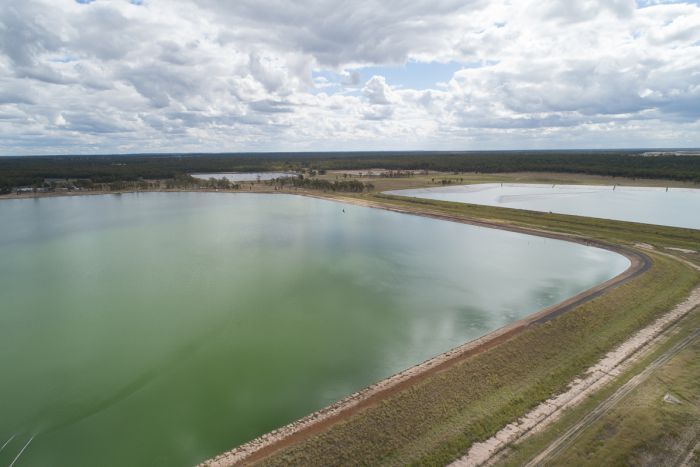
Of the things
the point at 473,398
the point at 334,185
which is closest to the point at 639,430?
the point at 473,398

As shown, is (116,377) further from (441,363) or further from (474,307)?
(474,307)

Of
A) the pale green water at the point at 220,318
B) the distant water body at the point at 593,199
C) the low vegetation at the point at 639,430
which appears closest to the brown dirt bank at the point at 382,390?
the pale green water at the point at 220,318

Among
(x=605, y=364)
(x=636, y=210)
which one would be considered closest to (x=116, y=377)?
(x=605, y=364)

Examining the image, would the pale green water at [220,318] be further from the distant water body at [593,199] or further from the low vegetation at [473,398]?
the distant water body at [593,199]

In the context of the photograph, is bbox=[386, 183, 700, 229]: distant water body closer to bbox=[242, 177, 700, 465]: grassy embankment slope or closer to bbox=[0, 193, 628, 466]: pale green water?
bbox=[0, 193, 628, 466]: pale green water

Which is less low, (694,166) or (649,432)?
(694,166)

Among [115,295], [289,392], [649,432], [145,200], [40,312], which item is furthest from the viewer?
[145,200]
